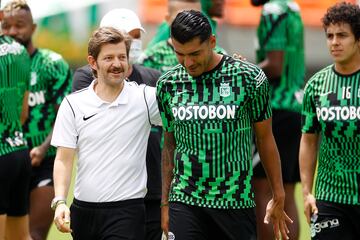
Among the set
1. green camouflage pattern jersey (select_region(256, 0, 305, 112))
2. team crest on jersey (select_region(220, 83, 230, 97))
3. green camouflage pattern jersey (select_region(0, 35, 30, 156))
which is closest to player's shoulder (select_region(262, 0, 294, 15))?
green camouflage pattern jersey (select_region(256, 0, 305, 112))

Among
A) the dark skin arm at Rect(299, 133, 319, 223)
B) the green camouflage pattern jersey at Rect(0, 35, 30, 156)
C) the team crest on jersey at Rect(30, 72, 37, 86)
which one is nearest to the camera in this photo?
the dark skin arm at Rect(299, 133, 319, 223)

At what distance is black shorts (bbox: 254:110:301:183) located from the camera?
1019cm

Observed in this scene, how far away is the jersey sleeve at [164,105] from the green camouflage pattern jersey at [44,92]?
2.66 meters

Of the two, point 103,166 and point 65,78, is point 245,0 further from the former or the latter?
point 103,166

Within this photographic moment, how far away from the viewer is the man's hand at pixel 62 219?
6.73 m

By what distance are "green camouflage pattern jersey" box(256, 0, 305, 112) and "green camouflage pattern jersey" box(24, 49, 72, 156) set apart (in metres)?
1.86

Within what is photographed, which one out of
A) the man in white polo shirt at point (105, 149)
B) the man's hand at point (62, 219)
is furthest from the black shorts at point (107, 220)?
the man's hand at point (62, 219)

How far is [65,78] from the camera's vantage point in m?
9.80

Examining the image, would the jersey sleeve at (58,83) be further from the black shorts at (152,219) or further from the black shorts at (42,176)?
the black shorts at (152,219)

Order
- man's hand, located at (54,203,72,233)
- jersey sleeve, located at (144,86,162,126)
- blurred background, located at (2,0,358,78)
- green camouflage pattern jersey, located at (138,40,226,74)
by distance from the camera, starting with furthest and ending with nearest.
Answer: blurred background, located at (2,0,358,78), green camouflage pattern jersey, located at (138,40,226,74), jersey sleeve, located at (144,86,162,126), man's hand, located at (54,203,72,233)

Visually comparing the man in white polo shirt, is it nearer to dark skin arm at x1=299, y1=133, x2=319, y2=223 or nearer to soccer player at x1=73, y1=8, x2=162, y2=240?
soccer player at x1=73, y1=8, x2=162, y2=240

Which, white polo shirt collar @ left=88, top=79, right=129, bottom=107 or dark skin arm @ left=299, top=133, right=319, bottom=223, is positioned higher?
white polo shirt collar @ left=88, top=79, right=129, bottom=107

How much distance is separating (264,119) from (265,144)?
0.52 ft

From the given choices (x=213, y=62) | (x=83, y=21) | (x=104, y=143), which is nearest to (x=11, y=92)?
(x=104, y=143)
